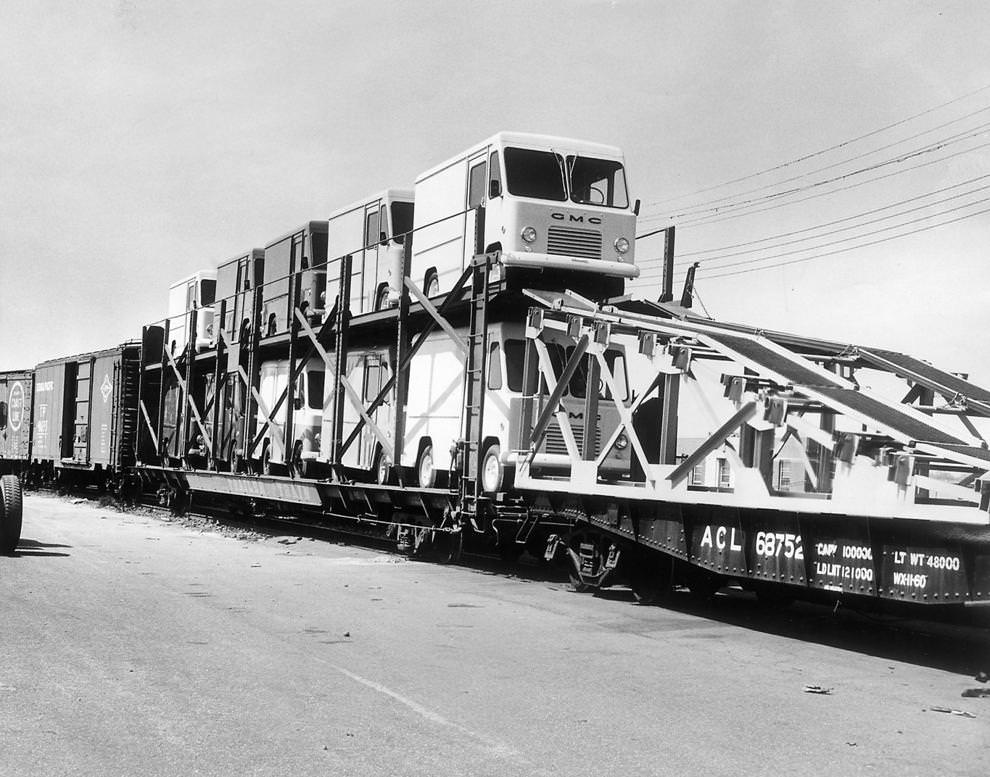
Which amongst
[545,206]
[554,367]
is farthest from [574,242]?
[554,367]

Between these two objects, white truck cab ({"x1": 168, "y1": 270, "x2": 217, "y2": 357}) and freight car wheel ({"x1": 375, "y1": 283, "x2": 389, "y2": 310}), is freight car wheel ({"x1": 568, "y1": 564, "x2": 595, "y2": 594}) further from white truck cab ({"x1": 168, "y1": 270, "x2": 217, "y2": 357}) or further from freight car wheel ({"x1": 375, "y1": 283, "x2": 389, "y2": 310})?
white truck cab ({"x1": 168, "y1": 270, "x2": 217, "y2": 357})

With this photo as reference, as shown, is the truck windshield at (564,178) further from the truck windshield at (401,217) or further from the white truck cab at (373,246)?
the truck windshield at (401,217)

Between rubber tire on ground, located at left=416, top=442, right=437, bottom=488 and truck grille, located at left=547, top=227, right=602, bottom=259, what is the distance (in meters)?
3.90

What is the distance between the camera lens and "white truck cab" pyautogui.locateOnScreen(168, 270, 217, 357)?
29.4 meters

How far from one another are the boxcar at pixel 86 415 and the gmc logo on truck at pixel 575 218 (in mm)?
19910

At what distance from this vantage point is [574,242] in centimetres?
1633

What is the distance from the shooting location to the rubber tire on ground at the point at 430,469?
58.6 feet

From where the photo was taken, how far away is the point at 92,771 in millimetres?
5859

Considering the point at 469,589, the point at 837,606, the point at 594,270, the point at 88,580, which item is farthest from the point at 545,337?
the point at 88,580

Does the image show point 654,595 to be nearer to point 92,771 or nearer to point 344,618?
point 344,618

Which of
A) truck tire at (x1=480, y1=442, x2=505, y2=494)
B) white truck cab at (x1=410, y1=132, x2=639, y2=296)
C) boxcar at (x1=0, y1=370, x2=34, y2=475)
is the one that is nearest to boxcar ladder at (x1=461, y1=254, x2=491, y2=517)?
truck tire at (x1=480, y1=442, x2=505, y2=494)

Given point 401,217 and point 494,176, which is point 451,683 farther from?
point 401,217

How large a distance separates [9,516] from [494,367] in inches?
282

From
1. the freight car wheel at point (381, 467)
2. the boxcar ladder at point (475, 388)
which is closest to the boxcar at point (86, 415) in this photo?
the freight car wheel at point (381, 467)
